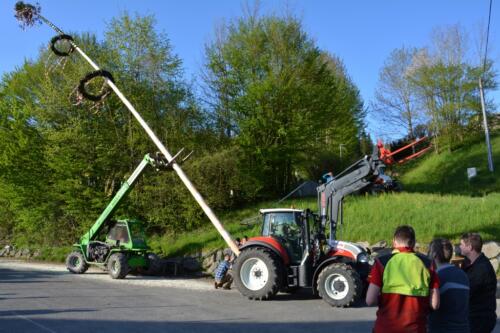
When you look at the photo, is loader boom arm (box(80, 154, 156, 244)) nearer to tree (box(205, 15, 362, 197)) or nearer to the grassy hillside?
the grassy hillside

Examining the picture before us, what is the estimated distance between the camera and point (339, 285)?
10.5 metres

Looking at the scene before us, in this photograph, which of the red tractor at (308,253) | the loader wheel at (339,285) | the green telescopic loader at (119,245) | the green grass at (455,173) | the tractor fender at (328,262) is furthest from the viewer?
the green grass at (455,173)

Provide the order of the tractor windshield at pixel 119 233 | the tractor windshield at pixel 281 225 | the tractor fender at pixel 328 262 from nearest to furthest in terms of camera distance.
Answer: the tractor fender at pixel 328 262
the tractor windshield at pixel 281 225
the tractor windshield at pixel 119 233

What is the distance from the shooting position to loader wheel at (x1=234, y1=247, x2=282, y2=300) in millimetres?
10984

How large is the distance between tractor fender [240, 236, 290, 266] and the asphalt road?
0.99m

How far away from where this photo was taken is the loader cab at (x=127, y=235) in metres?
16.7

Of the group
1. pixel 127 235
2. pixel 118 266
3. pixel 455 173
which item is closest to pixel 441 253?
pixel 118 266

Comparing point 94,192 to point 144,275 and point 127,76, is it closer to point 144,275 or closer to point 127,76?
point 127,76

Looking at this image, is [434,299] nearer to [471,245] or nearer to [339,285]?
[471,245]

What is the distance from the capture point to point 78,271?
17391 millimetres

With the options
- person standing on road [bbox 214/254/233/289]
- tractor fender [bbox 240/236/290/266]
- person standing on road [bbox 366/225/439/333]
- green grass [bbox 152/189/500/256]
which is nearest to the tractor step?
tractor fender [bbox 240/236/290/266]

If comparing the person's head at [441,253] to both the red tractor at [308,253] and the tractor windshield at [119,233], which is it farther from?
the tractor windshield at [119,233]

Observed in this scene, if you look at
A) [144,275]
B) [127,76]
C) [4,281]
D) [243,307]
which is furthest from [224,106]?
[243,307]

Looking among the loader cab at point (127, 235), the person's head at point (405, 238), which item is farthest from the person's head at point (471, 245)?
the loader cab at point (127, 235)
